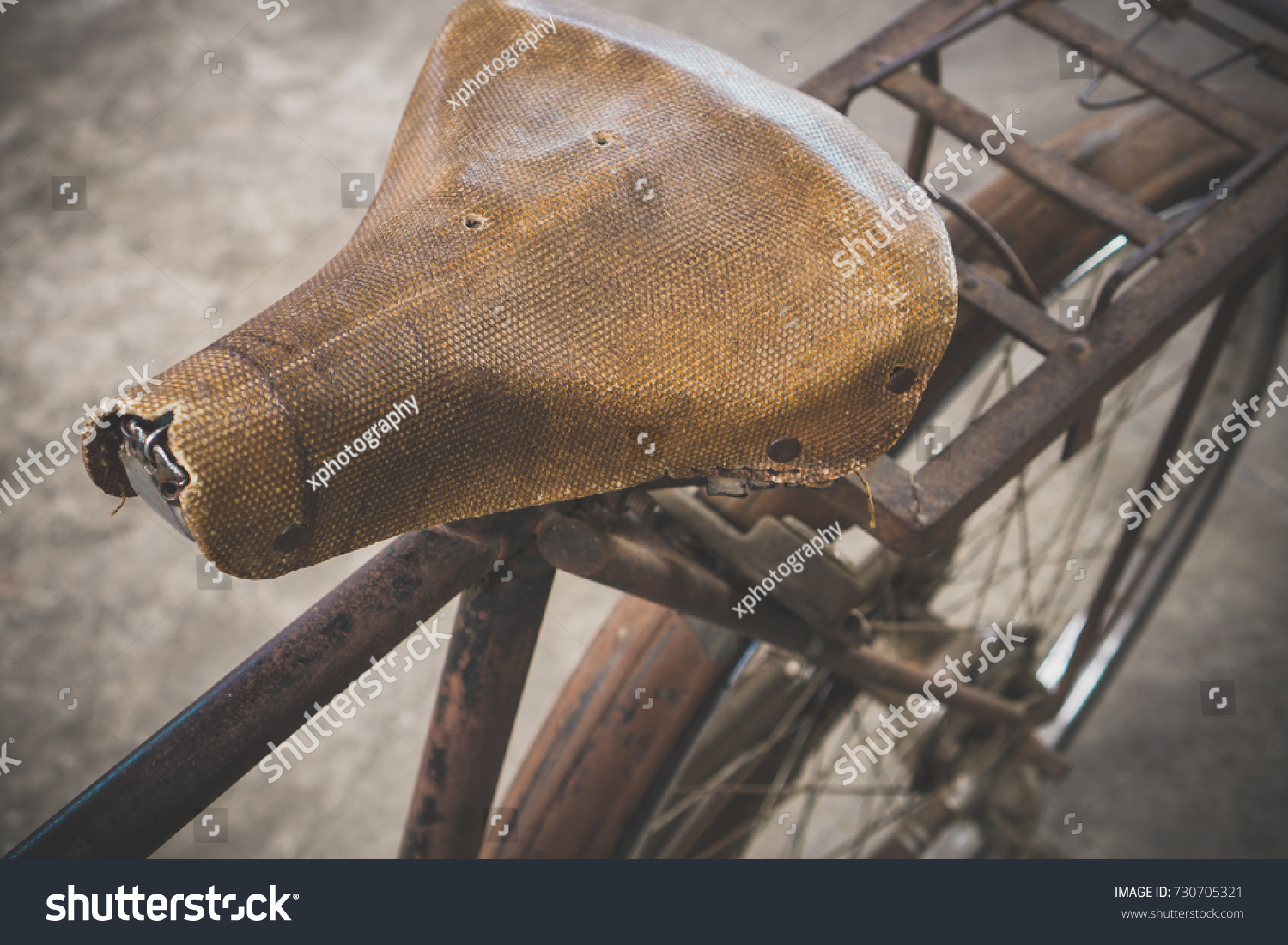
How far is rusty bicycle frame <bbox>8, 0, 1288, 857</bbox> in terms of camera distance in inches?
31.7

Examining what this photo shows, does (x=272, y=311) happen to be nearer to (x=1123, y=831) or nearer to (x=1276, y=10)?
(x=1276, y=10)

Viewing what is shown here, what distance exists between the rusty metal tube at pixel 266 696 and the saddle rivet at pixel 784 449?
24cm

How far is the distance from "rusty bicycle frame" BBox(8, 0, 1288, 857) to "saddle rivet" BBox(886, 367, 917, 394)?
210 millimetres

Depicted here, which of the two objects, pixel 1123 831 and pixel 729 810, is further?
pixel 1123 831

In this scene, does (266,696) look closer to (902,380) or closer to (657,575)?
(657,575)

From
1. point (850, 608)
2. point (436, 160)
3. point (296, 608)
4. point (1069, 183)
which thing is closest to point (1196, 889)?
point (850, 608)

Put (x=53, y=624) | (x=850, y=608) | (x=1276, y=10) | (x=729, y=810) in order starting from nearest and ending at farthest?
(x=850, y=608) → (x=1276, y=10) → (x=729, y=810) → (x=53, y=624)

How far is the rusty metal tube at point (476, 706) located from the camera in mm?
982

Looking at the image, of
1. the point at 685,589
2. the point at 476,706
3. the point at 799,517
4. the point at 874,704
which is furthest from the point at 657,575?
the point at 874,704

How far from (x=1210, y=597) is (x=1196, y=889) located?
1.62 meters

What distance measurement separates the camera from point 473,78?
A: 3.05 ft

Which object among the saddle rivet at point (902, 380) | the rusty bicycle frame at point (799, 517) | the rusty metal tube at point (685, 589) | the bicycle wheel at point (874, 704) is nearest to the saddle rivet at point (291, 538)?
the rusty bicycle frame at point (799, 517)

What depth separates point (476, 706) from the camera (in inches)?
39.8

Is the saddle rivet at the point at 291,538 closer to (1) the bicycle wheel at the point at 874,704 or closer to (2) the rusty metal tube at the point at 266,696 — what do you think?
(2) the rusty metal tube at the point at 266,696
